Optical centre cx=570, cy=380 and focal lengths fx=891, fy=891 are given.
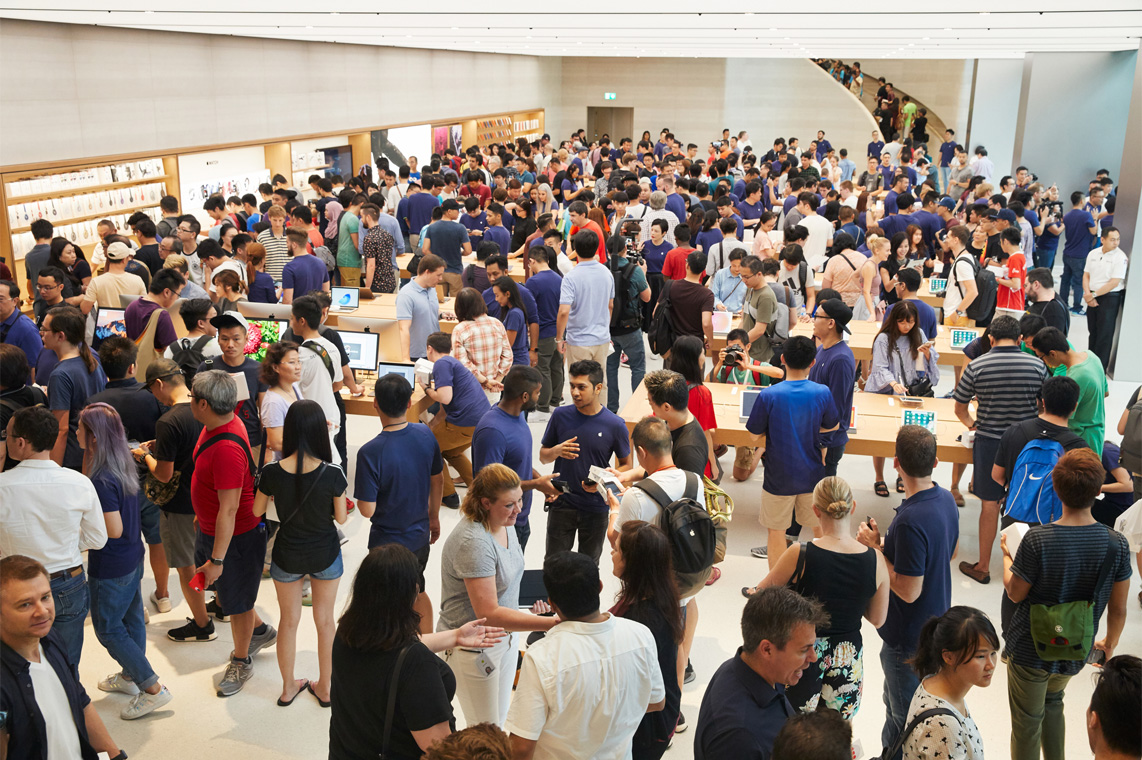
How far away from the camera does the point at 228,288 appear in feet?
19.9

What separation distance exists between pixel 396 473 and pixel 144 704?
1.61 metres

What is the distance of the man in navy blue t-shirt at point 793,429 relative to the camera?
15.5ft

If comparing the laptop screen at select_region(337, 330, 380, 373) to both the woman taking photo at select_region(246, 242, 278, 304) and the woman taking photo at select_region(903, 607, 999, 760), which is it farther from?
the woman taking photo at select_region(903, 607, 999, 760)

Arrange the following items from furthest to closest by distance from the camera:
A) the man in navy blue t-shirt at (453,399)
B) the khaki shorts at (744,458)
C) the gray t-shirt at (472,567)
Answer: the khaki shorts at (744,458)
the man in navy blue t-shirt at (453,399)
the gray t-shirt at (472,567)

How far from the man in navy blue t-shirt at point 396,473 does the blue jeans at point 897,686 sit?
6.36 ft

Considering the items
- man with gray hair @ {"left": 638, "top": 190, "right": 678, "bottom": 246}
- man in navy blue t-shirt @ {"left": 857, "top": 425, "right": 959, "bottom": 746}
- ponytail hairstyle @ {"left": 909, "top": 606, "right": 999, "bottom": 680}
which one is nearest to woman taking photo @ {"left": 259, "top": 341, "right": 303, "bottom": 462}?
man in navy blue t-shirt @ {"left": 857, "top": 425, "right": 959, "bottom": 746}

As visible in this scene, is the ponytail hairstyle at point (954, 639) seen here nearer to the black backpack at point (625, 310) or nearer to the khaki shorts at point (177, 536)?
the khaki shorts at point (177, 536)

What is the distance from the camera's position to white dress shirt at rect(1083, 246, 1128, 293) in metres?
8.73

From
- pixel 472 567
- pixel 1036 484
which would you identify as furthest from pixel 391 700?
pixel 1036 484

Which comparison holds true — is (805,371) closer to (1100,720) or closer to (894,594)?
(894,594)

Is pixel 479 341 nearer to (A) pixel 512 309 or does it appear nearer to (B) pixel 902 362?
(A) pixel 512 309

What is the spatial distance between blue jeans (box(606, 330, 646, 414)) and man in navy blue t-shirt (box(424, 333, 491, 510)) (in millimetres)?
1953

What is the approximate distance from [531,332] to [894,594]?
159 inches

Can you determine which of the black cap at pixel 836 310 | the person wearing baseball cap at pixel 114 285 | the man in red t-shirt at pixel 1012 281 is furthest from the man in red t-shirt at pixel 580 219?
the person wearing baseball cap at pixel 114 285
